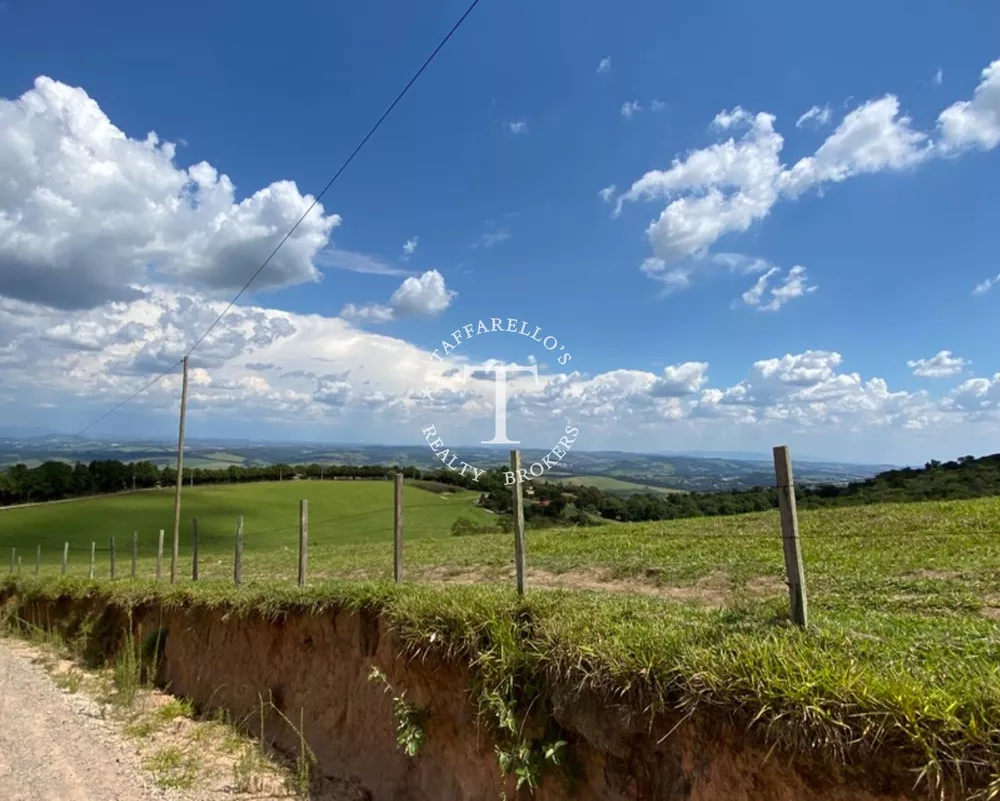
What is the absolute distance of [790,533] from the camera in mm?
4055

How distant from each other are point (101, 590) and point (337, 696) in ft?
32.3

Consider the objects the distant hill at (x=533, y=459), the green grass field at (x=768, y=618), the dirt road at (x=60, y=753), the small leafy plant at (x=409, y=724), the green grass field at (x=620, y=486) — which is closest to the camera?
the green grass field at (x=768, y=618)

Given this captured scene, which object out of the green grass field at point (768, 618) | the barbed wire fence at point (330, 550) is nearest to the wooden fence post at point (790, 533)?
the barbed wire fence at point (330, 550)

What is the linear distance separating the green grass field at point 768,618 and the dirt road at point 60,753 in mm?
2284

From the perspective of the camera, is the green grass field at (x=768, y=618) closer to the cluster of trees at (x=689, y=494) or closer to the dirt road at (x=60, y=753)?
the dirt road at (x=60, y=753)

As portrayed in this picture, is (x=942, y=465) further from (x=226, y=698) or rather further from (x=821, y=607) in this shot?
(x=226, y=698)

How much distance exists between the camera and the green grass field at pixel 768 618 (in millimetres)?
2984

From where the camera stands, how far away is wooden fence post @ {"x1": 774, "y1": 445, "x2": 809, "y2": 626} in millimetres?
4047

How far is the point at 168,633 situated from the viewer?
1120cm

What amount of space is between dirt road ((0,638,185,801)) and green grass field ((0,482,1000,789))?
7.50ft

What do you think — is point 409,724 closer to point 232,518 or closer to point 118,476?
point 232,518

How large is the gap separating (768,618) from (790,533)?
0.82m

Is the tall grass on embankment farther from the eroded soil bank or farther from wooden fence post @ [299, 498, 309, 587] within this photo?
wooden fence post @ [299, 498, 309, 587]

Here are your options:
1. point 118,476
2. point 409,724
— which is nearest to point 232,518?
point 118,476
